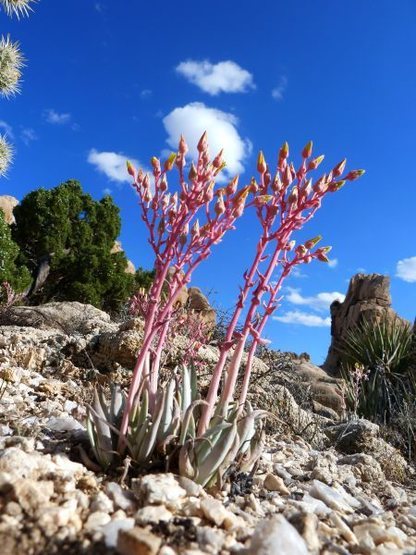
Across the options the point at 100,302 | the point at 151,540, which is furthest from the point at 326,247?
the point at 100,302

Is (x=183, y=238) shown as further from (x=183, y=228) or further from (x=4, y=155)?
(x=4, y=155)

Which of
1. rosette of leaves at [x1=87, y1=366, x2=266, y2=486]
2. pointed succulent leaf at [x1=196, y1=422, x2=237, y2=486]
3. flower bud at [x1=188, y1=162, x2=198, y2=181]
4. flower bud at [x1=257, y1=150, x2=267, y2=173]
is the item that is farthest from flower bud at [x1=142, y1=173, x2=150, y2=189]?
pointed succulent leaf at [x1=196, y1=422, x2=237, y2=486]

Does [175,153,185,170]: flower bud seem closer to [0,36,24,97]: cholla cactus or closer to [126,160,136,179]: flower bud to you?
[126,160,136,179]: flower bud

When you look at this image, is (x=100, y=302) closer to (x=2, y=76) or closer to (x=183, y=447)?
(x=2, y=76)

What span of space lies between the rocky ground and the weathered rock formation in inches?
725

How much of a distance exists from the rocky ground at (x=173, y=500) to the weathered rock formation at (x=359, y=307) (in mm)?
18422

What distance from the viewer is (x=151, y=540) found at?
194cm

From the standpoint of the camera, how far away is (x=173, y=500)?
239cm

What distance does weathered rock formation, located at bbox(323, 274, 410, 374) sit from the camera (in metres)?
22.8

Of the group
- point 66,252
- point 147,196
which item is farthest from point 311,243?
point 66,252

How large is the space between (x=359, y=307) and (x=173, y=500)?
22.0 m

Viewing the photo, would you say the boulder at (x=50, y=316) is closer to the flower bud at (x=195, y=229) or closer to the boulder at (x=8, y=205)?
the flower bud at (x=195, y=229)

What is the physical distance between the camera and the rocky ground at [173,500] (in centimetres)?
205

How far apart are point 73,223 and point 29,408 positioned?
60.6 feet
